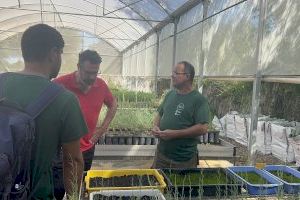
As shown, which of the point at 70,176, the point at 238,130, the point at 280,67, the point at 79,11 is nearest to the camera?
the point at 70,176

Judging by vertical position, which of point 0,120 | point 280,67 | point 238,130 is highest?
point 280,67

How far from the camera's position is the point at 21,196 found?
3.94 ft

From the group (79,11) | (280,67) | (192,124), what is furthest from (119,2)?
(192,124)

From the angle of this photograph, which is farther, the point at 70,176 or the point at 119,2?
the point at 119,2

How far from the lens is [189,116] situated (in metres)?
2.68

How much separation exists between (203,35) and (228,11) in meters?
1.14

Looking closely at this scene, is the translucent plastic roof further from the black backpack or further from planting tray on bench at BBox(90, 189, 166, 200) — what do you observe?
the black backpack

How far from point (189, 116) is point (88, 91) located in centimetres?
82

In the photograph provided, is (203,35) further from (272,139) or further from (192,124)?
(192,124)

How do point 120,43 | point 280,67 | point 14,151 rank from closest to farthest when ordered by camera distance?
point 14,151
point 280,67
point 120,43

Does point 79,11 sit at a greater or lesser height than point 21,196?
greater

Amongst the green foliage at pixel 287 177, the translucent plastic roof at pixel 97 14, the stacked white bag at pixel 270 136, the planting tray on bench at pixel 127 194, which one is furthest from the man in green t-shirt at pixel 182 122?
the translucent plastic roof at pixel 97 14

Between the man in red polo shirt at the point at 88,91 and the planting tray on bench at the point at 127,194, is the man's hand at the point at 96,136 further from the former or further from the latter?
the planting tray on bench at the point at 127,194

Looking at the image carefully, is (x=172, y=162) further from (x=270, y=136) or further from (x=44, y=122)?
(x=270, y=136)
